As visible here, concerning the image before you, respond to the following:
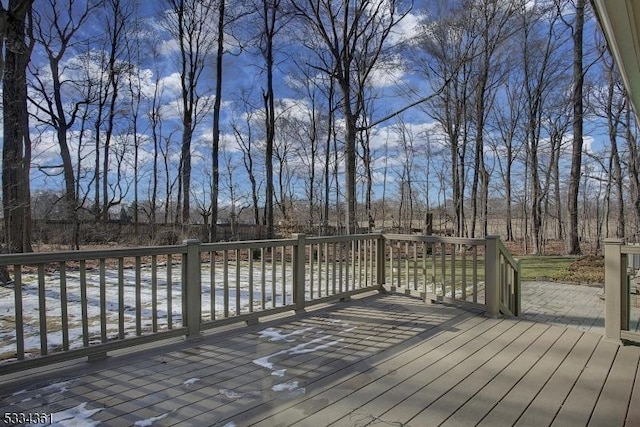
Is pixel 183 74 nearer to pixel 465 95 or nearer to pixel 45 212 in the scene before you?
pixel 45 212

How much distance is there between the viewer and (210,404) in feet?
7.53

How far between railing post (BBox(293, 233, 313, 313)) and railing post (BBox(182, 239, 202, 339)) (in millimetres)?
1207

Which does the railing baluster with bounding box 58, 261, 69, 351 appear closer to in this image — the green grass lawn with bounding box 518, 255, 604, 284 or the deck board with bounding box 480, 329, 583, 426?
the deck board with bounding box 480, 329, 583, 426

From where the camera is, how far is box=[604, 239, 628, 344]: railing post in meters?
3.43

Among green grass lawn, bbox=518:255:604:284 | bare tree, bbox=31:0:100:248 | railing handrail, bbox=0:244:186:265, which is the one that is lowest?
green grass lawn, bbox=518:255:604:284

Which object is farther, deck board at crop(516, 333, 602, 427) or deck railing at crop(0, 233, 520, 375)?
deck railing at crop(0, 233, 520, 375)

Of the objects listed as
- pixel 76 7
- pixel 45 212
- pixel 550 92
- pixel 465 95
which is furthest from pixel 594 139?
pixel 45 212

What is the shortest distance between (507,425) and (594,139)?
17.7 meters

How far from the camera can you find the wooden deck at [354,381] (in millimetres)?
2170

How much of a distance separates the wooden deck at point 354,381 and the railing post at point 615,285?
0.16m

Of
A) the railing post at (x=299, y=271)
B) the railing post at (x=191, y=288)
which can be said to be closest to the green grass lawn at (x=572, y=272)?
the railing post at (x=299, y=271)

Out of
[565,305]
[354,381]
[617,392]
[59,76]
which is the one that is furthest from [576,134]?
[59,76]

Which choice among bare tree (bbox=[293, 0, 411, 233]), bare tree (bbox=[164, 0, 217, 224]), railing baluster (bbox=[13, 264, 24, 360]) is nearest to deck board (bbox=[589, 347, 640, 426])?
railing baluster (bbox=[13, 264, 24, 360])

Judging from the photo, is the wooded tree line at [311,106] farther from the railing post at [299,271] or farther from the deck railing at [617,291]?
the deck railing at [617,291]
